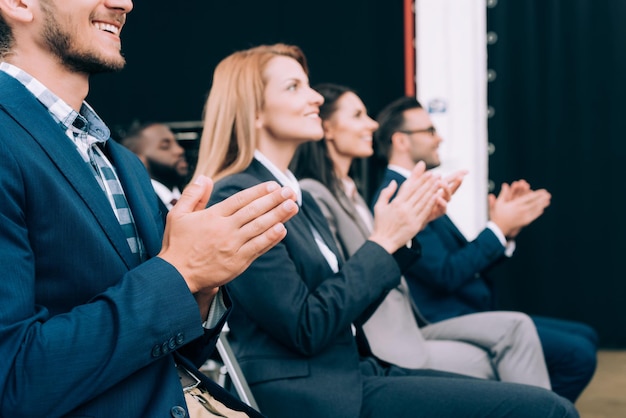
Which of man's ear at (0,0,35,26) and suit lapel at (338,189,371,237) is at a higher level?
man's ear at (0,0,35,26)

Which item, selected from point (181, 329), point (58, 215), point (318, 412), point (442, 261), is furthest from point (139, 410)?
point (442, 261)

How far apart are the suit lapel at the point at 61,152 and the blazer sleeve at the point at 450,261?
180 centimetres

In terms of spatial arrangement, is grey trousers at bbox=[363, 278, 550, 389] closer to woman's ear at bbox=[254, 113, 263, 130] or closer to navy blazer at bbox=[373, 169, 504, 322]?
navy blazer at bbox=[373, 169, 504, 322]

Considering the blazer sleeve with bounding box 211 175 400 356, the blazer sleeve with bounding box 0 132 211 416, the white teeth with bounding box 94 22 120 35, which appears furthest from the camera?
the blazer sleeve with bounding box 211 175 400 356

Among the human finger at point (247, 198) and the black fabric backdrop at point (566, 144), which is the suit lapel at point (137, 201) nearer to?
the human finger at point (247, 198)

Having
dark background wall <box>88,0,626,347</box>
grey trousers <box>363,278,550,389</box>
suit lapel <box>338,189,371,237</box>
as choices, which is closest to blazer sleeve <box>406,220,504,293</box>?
grey trousers <box>363,278,550,389</box>

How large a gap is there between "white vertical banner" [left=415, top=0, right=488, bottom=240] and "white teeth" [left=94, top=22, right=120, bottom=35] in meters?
4.02

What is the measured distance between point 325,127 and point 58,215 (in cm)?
211

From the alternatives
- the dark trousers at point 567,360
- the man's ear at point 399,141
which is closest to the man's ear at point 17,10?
the dark trousers at point 567,360

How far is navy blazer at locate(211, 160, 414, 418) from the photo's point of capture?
1604mm

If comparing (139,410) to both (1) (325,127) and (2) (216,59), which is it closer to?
(1) (325,127)

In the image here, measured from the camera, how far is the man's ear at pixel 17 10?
1.09 m

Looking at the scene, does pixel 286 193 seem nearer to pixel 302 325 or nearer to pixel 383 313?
pixel 302 325

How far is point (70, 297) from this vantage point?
3.41 ft
